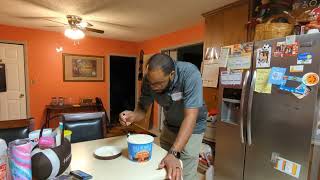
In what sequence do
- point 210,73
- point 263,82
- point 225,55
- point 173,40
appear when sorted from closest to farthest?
1. point 263,82
2. point 225,55
3. point 210,73
4. point 173,40

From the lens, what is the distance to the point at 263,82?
5.42 ft

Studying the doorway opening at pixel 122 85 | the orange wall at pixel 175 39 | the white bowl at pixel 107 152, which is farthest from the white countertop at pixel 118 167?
the doorway opening at pixel 122 85

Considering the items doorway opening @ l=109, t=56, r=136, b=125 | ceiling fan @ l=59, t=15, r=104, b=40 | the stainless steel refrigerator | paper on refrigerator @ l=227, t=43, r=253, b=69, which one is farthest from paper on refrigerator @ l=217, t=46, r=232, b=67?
doorway opening @ l=109, t=56, r=136, b=125

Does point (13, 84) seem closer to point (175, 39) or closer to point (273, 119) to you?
point (175, 39)

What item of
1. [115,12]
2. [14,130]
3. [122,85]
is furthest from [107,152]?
[122,85]

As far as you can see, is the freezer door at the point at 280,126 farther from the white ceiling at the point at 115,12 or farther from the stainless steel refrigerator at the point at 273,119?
the white ceiling at the point at 115,12

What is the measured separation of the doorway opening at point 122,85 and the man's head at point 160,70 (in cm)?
469

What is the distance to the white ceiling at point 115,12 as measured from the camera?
2.51 m

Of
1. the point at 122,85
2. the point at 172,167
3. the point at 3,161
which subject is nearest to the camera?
the point at 3,161

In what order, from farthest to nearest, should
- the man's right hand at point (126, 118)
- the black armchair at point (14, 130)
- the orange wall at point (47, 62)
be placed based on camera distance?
the orange wall at point (47, 62), the black armchair at point (14, 130), the man's right hand at point (126, 118)

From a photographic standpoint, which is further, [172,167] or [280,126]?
[280,126]

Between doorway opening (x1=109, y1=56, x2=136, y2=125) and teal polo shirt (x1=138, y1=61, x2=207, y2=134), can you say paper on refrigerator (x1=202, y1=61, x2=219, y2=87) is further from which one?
doorway opening (x1=109, y1=56, x2=136, y2=125)

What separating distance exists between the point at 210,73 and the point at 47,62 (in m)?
3.57

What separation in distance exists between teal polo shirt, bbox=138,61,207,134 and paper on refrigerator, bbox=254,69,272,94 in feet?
1.94
